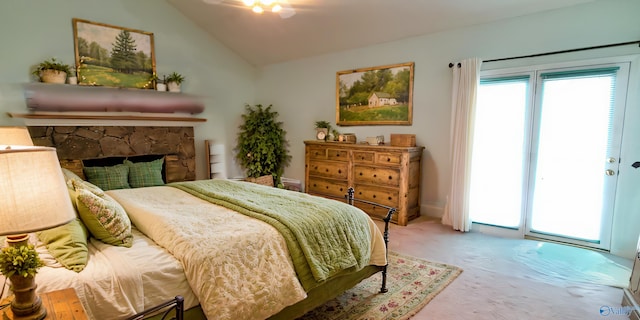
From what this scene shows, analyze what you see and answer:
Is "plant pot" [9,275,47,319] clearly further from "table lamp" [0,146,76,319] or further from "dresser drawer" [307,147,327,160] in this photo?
"dresser drawer" [307,147,327,160]

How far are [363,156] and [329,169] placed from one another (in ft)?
2.08

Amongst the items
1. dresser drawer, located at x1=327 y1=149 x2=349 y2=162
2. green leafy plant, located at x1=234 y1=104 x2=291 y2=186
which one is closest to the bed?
dresser drawer, located at x1=327 y1=149 x2=349 y2=162

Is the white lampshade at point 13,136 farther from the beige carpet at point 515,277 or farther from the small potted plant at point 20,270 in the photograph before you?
the beige carpet at point 515,277

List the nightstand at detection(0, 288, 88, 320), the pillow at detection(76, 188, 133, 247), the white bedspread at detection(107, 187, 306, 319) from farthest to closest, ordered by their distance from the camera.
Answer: the pillow at detection(76, 188, 133, 247)
the white bedspread at detection(107, 187, 306, 319)
the nightstand at detection(0, 288, 88, 320)

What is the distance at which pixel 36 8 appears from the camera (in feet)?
12.5

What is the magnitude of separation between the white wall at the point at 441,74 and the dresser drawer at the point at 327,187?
761 millimetres

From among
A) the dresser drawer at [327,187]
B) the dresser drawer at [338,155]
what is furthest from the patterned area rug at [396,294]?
the dresser drawer at [338,155]

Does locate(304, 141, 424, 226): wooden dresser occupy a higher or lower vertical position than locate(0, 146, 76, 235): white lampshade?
lower

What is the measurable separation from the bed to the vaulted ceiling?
2.72 metres

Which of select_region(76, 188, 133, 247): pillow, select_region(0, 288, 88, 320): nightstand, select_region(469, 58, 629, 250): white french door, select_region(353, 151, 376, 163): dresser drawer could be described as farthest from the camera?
select_region(353, 151, 376, 163): dresser drawer

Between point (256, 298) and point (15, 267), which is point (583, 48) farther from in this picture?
point (15, 267)

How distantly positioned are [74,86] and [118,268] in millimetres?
3603

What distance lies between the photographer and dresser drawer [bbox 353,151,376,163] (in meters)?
4.33

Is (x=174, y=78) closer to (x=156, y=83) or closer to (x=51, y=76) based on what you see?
(x=156, y=83)
